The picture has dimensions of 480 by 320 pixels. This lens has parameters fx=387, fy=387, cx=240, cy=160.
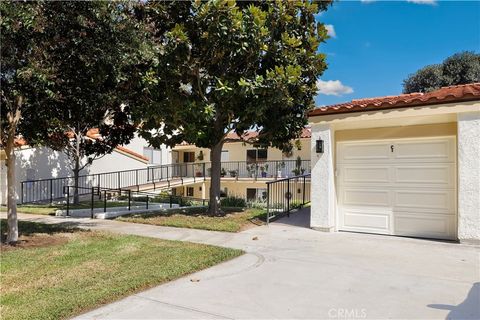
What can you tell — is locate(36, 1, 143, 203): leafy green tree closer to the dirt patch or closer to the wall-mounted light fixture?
the dirt patch

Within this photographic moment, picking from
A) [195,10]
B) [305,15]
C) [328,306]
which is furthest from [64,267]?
[305,15]

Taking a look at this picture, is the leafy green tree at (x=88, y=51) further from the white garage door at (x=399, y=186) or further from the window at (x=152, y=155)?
the window at (x=152, y=155)

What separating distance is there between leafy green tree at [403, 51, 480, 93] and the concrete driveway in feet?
87.0

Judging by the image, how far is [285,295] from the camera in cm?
→ 473

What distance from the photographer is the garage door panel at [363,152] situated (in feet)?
27.7

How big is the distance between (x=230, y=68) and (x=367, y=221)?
5.25m

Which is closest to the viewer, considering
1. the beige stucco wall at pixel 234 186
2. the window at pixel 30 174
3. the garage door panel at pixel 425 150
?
the garage door panel at pixel 425 150

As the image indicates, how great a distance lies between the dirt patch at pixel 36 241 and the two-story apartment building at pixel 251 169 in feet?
→ 60.2

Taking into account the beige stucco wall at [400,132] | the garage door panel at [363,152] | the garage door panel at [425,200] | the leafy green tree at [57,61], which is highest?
the leafy green tree at [57,61]

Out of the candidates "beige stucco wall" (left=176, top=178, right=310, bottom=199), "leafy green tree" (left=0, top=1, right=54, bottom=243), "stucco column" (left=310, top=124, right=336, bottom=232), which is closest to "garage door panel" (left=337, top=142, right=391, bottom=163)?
"stucco column" (left=310, top=124, right=336, bottom=232)

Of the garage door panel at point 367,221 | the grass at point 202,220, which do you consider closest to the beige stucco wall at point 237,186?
the grass at point 202,220

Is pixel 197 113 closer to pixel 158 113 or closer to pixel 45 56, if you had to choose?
pixel 158 113

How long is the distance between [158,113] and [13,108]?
353cm

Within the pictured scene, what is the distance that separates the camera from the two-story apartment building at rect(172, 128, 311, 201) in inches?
1077
